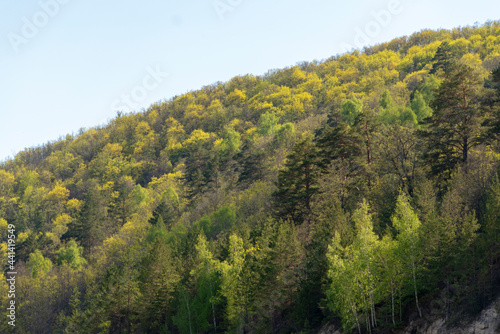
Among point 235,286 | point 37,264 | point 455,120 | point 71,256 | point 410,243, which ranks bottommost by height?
point 235,286

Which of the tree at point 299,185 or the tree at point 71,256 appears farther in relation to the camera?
the tree at point 71,256

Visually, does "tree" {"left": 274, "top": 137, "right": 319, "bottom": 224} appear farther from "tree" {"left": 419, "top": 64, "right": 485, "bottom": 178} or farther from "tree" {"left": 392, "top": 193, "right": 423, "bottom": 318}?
"tree" {"left": 392, "top": 193, "right": 423, "bottom": 318}

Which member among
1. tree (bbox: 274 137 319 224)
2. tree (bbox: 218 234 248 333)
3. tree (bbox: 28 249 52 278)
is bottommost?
tree (bbox: 218 234 248 333)

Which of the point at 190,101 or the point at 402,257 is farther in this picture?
the point at 190,101

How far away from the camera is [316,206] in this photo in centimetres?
3891

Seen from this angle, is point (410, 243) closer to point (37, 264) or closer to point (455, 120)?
point (455, 120)

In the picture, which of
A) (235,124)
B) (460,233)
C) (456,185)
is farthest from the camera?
(235,124)

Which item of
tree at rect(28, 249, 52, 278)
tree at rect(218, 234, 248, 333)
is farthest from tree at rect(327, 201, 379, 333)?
tree at rect(28, 249, 52, 278)

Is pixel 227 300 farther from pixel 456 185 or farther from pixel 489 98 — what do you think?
pixel 489 98

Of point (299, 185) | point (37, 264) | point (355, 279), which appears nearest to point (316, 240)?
point (355, 279)

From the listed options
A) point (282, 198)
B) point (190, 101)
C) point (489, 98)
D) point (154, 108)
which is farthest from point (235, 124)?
point (489, 98)

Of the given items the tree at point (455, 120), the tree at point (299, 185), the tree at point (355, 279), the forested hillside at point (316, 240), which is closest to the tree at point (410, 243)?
the forested hillside at point (316, 240)

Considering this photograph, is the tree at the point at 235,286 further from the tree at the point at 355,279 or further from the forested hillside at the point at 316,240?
the tree at the point at 355,279

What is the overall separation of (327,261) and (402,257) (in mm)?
4883
